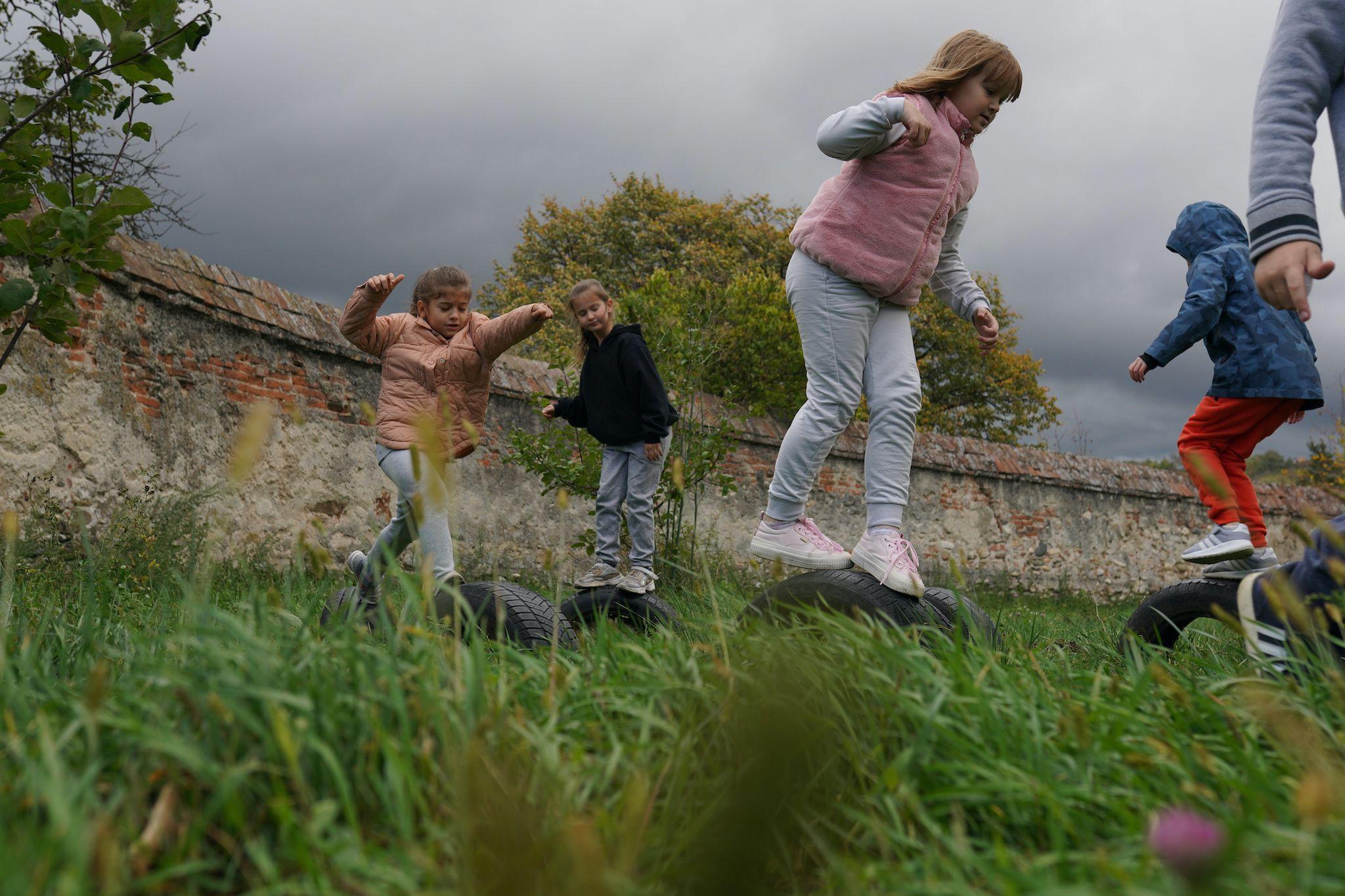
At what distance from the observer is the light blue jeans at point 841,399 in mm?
3037

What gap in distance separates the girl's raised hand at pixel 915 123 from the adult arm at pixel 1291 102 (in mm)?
912

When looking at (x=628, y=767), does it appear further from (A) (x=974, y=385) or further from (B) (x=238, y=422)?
(A) (x=974, y=385)

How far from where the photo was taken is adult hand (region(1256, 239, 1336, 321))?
6.32 feet

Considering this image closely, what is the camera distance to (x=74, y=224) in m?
2.47

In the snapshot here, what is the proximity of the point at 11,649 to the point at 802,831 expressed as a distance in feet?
4.57

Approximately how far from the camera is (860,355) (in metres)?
3.09

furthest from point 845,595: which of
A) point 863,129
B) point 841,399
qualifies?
point 863,129

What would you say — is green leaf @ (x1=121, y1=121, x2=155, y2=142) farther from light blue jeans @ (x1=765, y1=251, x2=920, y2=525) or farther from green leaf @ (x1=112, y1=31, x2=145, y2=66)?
light blue jeans @ (x1=765, y1=251, x2=920, y2=525)

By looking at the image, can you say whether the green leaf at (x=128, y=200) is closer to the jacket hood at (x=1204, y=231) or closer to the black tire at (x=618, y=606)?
the black tire at (x=618, y=606)

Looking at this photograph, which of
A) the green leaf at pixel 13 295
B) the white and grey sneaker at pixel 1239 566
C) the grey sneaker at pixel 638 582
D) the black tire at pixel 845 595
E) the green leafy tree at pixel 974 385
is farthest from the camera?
the green leafy tree at pixel 974 385

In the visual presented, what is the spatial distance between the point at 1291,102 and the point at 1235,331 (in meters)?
1.90

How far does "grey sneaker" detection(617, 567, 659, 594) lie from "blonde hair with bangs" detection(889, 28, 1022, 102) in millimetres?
2450

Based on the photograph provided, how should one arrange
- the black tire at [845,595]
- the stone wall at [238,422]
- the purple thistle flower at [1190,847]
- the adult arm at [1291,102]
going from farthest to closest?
the stone wall at [238,422] < the black tire at [845,595] < the adult arm at [1291,102] < the purple thistle flower at [1190,847]

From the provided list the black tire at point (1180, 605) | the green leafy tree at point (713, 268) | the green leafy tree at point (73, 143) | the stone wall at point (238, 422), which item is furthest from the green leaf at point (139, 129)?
the green leafy tree at point (713, 268)
